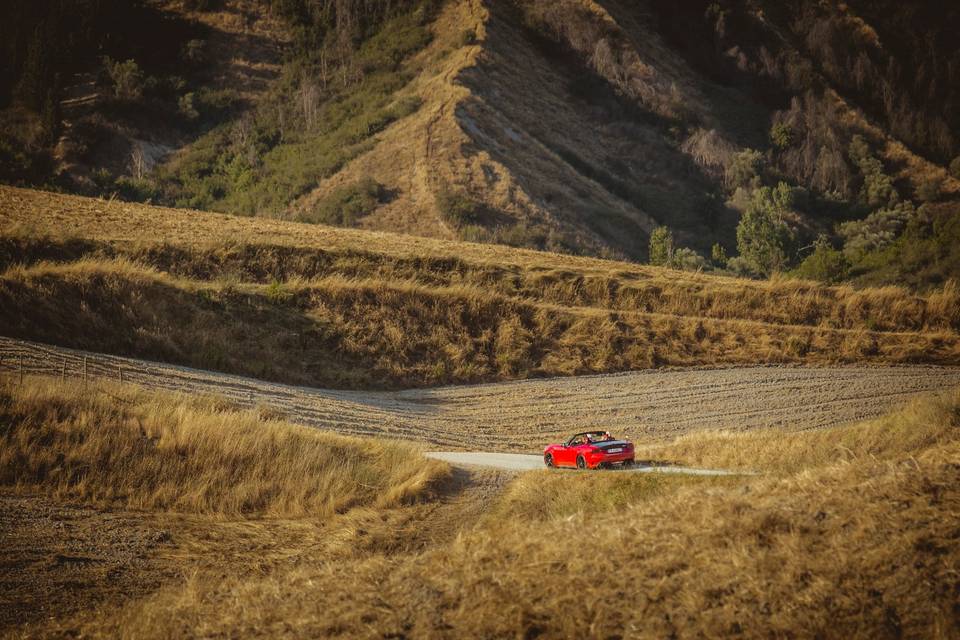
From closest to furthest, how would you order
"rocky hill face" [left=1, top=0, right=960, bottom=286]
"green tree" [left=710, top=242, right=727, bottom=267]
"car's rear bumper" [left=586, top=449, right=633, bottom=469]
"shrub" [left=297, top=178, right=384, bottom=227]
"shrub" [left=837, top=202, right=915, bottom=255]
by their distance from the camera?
"car's rear bumper" [left=586, top=449, right=633, bottom=469], "shrub" [left=297, top=178, right=384, bottom=227], "rocky hill face" [left=1, top=0, right=960, bottom=286], "green tree" [left=710, top=242, right=727, bottom=267], "shrub" [left=837, top=202, right=915, bottom=255]

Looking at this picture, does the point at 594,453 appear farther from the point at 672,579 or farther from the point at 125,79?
the point at 125,79

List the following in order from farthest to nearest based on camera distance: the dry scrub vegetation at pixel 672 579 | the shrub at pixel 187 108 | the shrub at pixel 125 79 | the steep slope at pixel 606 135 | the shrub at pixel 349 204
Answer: the shrub at pixel 187 108 → the shrub at pixel 125 79 → the steep slope at pixel 606 135 → the shrub at pixel 349 204 → the dry scrub vegetation at pixel 672 579

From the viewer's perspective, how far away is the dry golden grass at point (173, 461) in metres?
10.9

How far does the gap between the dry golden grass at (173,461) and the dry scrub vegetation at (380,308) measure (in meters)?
11.6

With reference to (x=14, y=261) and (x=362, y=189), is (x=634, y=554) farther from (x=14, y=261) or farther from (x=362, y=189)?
(x=362, y=189)

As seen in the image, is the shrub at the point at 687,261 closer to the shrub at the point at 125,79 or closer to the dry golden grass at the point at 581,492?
the dry golden grass at the point at 581,492

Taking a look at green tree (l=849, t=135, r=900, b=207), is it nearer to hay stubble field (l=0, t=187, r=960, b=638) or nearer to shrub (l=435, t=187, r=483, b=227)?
shrub (l=435, t=187, r=483, b=227)

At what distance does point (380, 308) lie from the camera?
31.0 m

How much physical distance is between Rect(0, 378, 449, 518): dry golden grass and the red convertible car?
312 cm

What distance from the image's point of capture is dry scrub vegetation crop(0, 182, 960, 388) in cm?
2512

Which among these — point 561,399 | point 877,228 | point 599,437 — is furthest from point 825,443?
point 877,228

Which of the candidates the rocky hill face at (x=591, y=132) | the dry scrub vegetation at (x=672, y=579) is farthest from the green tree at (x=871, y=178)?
the dry scrub vegetation at (x=672, y=579)

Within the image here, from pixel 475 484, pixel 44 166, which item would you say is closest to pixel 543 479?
pixel 475 484

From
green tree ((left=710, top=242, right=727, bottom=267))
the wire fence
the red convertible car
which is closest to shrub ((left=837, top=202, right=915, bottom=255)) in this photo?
green tree ((left=710, top=242, right=727, bottom=267))
